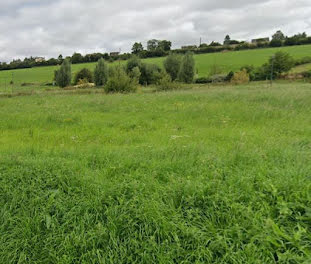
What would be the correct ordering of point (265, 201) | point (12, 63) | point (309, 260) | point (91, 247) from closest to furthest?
point (309, 260) < point (91, 247) < point (265, 201) < point (12, 63)

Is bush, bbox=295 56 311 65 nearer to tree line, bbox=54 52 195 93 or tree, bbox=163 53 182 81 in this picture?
tree line, bbox=54 52 195 93

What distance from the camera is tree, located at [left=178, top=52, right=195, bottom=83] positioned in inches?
1427

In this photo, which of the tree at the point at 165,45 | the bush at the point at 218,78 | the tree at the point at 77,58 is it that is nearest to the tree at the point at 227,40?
the tree at the point at 165,45

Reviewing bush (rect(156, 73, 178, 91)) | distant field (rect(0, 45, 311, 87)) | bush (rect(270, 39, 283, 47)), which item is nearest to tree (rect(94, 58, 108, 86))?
bush (rect(156, 73, 178, 91))

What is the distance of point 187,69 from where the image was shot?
120 feet

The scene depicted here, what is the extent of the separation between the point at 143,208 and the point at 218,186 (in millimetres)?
1025

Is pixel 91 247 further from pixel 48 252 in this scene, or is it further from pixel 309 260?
pixel 309 260

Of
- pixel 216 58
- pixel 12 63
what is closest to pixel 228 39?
pixel 216 58

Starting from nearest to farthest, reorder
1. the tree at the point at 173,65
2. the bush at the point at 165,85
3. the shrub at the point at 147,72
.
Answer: the bush at the point at 165,85, the tree at the point at 173,65, the shrub at the point at 147,72

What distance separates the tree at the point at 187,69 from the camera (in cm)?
3624

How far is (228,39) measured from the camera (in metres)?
94.0

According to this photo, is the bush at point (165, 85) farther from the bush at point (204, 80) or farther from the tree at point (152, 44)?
the tree at point (152, 44)

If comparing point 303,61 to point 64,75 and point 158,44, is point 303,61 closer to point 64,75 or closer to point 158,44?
point 158,44

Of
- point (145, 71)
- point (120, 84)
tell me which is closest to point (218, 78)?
point (145, 71)
